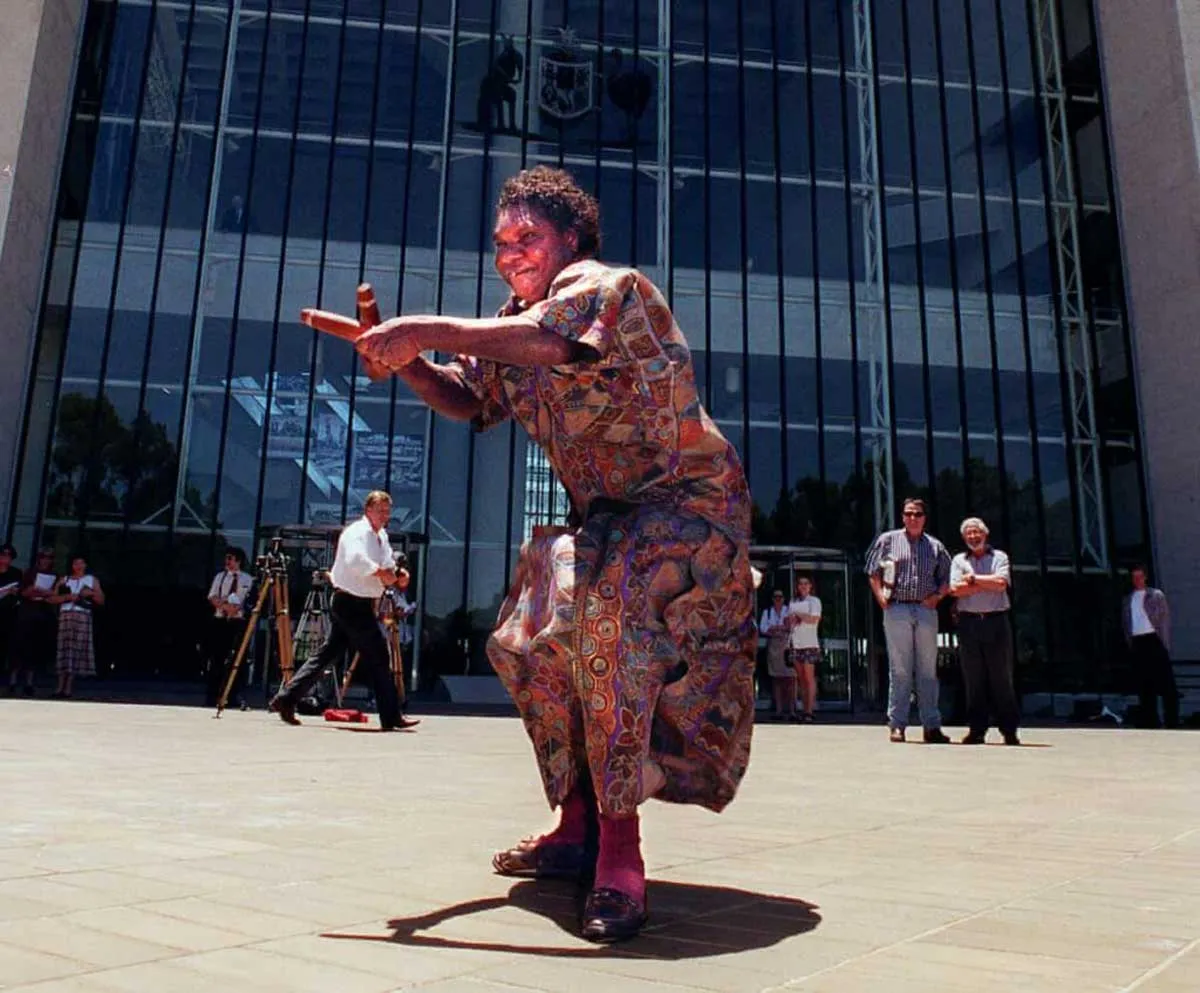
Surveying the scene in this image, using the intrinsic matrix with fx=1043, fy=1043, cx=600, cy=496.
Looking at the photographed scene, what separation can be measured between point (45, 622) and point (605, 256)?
10943 mm

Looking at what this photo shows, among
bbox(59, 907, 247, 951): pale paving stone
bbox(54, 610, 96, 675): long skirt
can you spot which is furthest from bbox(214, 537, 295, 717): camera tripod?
bbox(59, 907, 247, 951): pale paving stone

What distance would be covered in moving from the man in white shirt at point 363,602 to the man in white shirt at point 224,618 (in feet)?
7.12

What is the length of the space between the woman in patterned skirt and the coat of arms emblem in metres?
18.1

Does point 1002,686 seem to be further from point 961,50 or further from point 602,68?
point 961,50

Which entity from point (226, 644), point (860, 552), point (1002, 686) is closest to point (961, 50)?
point (860, 552)

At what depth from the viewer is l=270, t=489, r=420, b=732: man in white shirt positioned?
7.89m

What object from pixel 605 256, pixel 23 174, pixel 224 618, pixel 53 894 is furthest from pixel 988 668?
pixel 23 174

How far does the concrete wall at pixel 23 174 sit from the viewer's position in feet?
51.5

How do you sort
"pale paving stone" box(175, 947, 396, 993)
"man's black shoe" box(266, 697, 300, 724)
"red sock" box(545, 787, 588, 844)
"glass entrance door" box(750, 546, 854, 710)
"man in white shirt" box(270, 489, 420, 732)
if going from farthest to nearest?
"glass entrance door" box(750, 546, 854, 710) → "man's black shoe" box(266, 697, 300, 724) → "man in white shirt" box(270, 489, 420, 732) → "red sock" box(545, 787, 588, 844) → "pale paving stone" box(175, 947, 396, 993)

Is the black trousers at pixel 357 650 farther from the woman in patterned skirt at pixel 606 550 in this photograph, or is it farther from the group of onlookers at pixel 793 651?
the group of onlookers at pixel 793 651

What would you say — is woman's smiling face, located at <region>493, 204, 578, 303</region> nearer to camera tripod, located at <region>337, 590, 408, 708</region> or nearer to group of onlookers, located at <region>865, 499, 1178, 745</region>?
group of onlookers, located at <region>865, 499, 1178, 745</region>

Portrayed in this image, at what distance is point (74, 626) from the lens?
37.5 feet

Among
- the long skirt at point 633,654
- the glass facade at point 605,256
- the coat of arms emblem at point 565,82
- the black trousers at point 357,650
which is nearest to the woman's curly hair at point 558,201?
the long skirt at point 633,654

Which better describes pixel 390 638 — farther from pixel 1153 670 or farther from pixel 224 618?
pixel 1153 670
